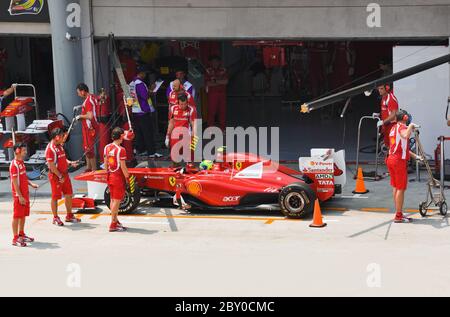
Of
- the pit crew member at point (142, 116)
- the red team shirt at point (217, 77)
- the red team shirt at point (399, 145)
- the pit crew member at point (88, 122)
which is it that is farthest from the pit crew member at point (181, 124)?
the red team shirt at point (399, 145)

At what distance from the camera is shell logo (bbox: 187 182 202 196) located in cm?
1245

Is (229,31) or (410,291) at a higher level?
(229,31)

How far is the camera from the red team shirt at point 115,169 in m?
11.5

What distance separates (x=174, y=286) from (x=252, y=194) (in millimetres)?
3843

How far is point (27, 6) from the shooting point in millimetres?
16766

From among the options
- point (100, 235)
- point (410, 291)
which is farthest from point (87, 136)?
point (410, 291)

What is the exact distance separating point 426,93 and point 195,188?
6407 millimetres

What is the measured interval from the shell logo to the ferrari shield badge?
6.60 metres

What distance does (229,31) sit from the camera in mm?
16375

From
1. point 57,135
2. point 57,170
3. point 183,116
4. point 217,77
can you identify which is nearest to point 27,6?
point 183,116

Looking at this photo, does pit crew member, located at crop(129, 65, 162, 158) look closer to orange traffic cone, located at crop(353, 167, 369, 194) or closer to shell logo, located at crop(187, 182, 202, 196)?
shell logo, located at crop(187, 182, 202, 196)

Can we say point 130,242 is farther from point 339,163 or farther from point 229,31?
point 229,31

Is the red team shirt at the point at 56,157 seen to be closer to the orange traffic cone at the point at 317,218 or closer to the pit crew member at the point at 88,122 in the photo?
the pit crew member at the point at 88,122

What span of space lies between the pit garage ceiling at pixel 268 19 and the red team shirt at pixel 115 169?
5589 mm
